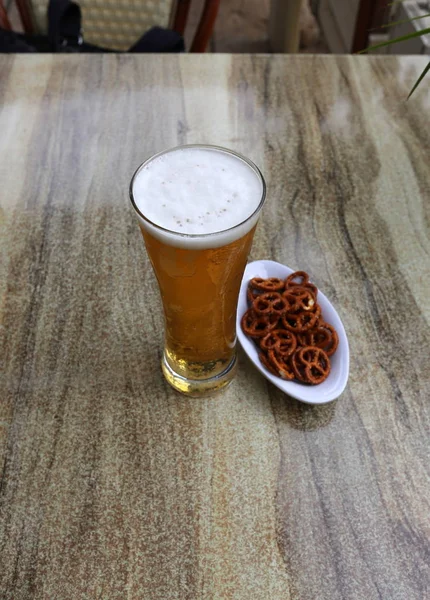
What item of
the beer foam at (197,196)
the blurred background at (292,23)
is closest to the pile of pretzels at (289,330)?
the beer foam at (197,196)

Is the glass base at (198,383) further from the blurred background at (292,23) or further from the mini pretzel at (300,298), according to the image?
the blurred background at (292,23)

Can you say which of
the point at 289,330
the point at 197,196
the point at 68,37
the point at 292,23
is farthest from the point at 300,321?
the point at 292,23

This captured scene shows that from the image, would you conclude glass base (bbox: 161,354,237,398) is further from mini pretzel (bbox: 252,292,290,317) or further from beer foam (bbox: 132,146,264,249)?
beer foam (bbox: 132,146,264,249)

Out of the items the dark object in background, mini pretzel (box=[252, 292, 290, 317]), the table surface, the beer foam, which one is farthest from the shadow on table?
the dark object in background

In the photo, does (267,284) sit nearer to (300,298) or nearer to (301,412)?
(300,298)

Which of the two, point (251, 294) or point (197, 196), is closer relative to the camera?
point (197, 196)

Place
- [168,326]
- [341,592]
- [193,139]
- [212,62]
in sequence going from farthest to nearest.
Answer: [212,62] → [193,139] → [168,326] → [341,592]

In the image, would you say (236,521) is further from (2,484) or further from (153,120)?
(153,120)

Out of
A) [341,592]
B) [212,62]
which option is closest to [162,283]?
[341,592]
